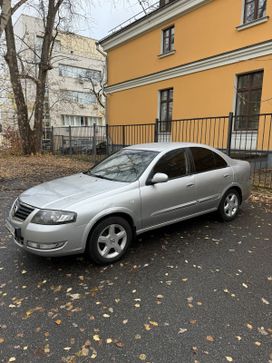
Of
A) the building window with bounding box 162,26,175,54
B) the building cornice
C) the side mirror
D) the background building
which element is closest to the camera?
the side mirror

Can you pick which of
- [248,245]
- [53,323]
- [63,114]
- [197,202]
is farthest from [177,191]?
[63,114]

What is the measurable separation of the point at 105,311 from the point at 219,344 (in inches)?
42.8

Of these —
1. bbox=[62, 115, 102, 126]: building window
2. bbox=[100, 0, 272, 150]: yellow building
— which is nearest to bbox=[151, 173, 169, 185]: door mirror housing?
bbox=[100, 0, 272, 150]: yellow building

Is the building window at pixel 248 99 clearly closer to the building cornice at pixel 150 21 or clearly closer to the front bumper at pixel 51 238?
the building cornice at pixel 150 21

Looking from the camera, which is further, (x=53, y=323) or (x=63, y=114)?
(x=63, y=114)

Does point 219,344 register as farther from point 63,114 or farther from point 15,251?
point 63,114

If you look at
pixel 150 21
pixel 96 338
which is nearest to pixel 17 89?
pixel 150 21

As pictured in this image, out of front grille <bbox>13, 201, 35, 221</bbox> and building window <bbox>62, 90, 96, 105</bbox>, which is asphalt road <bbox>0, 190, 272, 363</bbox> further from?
building window <bbox>62, 90, 96, 105</bbox>

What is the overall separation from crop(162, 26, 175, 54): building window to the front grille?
13728 mm

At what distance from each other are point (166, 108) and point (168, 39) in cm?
375

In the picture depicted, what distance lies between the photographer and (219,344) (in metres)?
2.27

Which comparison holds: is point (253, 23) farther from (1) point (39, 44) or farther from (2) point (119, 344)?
(1) point (39, 44)

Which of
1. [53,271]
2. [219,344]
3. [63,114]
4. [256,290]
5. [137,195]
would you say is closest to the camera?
[219,344]

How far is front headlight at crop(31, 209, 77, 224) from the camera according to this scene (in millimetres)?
3148
